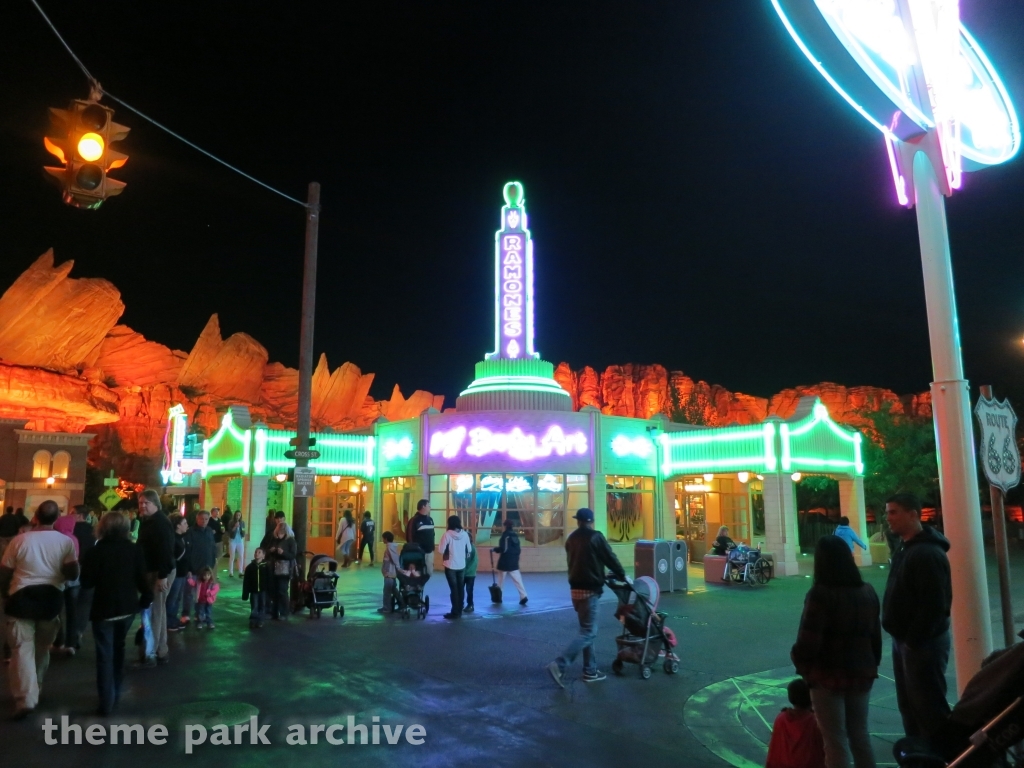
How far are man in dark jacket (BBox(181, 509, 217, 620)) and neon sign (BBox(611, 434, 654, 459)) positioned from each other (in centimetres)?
1422

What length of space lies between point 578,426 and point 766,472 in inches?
215

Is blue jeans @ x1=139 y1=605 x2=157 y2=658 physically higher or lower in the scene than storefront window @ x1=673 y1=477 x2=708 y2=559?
lower

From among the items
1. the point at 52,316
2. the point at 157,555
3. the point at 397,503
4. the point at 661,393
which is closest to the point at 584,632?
the point at 157,555

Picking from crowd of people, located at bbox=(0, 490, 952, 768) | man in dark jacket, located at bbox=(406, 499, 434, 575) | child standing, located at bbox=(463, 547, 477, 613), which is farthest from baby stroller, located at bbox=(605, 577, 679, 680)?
man in dark jacket, located at bbox=(406, 499, 434, 575)

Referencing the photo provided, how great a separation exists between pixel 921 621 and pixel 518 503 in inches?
700

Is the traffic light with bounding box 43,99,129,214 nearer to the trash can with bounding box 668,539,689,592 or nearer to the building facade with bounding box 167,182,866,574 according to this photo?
the trash can with bounding box 668,539,689,592

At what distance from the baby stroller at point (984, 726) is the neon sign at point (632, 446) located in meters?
20.7

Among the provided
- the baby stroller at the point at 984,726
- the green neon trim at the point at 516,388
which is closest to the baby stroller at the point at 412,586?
the baby stroller at the point at 984,726

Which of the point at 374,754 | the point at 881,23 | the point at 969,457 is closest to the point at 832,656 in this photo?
the point at 969,457

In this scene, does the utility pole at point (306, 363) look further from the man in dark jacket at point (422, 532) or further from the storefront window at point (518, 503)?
the storefront window at point (518, 503)

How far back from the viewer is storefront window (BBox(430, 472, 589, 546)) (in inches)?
866

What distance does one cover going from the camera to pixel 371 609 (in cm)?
1348

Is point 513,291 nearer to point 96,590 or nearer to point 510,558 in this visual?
point 510,558

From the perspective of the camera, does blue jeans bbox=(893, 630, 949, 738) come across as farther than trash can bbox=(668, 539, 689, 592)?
No
